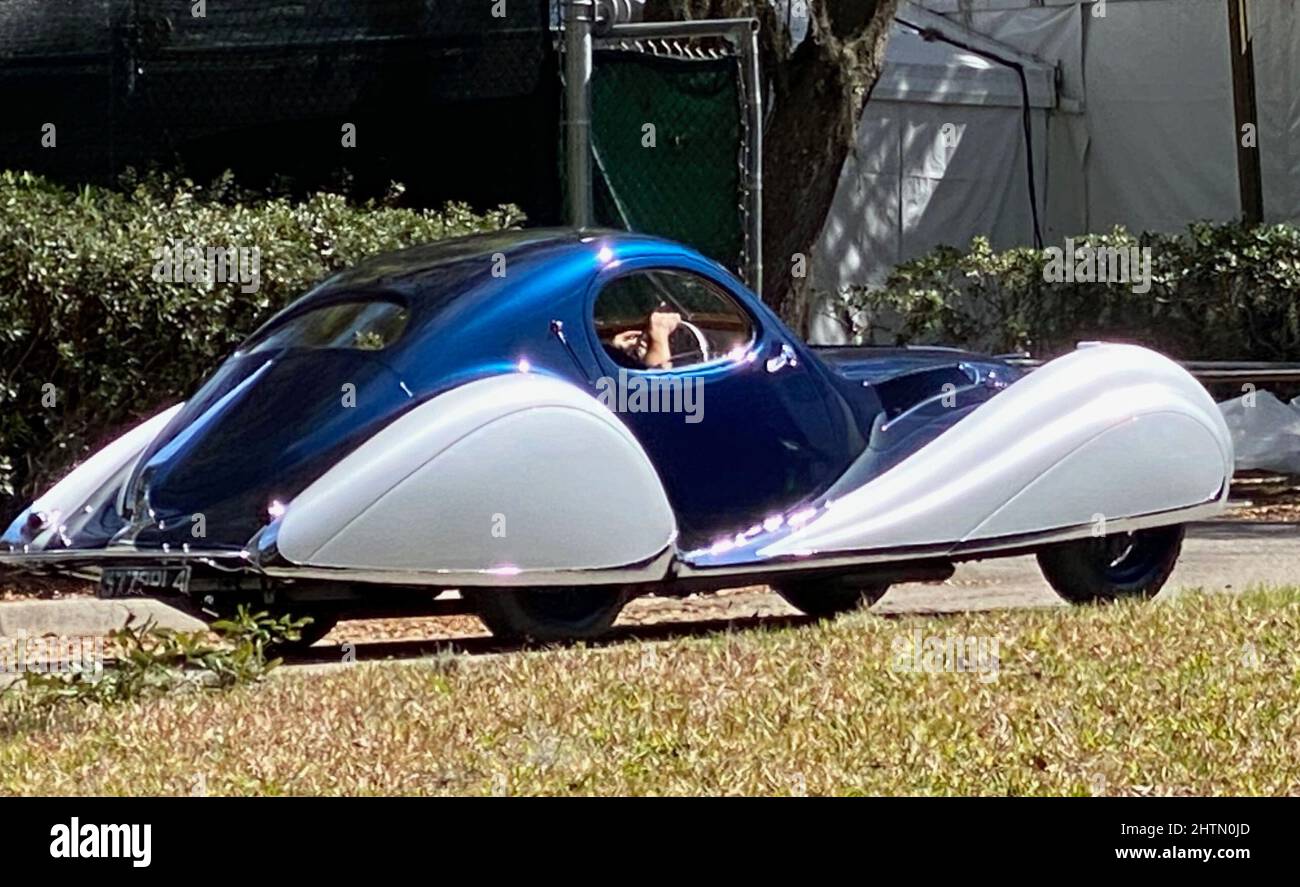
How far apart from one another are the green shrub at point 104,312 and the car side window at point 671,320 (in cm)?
228

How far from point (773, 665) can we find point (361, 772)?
1.84 meters

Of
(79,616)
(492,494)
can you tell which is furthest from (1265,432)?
(492,494)

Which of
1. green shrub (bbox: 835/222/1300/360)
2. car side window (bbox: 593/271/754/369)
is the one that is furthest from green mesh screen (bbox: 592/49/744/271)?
green shrub (bbox: 835/222/1300/360)

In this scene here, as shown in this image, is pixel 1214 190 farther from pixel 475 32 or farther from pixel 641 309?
pixel 641 309

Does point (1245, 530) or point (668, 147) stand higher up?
point (668, 147)

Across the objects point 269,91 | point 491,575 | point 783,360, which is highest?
point 269,91

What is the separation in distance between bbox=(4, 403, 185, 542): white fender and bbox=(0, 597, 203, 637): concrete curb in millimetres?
1131

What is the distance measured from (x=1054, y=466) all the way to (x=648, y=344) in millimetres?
1597

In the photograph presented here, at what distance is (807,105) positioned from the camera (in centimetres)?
1310

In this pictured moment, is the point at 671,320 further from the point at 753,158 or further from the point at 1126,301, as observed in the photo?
the point at 1126,301

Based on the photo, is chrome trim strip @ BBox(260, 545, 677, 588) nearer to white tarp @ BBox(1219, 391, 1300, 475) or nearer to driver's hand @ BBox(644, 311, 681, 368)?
driver's hand @ BBox(644, 311, 681, 368)

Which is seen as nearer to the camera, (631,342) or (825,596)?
(631,342)

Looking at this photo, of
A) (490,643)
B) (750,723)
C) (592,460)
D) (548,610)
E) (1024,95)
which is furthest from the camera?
(1024,95)
